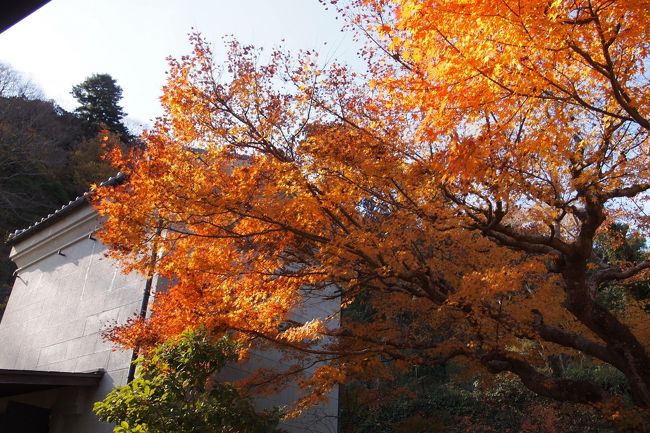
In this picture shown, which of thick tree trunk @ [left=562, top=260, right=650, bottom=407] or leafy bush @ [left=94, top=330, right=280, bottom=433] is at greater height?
thick tree trunk @ [left=562, top=260, right=650, bottom=407]

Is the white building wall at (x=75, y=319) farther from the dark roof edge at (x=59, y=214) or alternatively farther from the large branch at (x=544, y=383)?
the large branch at (x=544, y=383)

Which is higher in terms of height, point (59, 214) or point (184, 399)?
point (59, 214)

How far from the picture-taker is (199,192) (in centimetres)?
774

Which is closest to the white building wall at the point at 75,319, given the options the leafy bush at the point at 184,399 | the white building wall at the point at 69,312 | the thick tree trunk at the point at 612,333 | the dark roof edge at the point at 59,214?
the white building wall at the point at 69,312

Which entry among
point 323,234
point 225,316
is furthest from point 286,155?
point 225,316

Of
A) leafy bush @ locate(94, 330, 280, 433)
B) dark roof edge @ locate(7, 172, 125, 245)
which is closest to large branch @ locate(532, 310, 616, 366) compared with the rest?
leafy bush @ locate(94, 330, 280, 433)

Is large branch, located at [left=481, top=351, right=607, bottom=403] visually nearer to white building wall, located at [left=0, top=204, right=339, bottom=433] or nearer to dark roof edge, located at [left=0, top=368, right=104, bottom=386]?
white building wall, located at [left=0, top=204, right=339, bottom=433]

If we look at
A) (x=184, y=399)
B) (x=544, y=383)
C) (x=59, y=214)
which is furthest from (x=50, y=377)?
(x=544, y=383)

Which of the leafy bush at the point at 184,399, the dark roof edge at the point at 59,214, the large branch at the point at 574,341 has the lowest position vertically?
the leafy bush at the point at 184,399

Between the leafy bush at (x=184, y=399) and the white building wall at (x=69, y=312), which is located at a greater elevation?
the white building wall at (x=69, y=312)

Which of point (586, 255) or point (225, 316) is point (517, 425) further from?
point (225, 316)

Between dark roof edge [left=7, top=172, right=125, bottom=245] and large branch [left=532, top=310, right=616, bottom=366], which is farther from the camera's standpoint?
dark roof edge [left=7, top=172, right=125, bottom=245]

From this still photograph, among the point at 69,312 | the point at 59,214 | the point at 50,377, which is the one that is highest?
the point at 59,214

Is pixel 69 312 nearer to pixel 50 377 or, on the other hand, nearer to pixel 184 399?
pixel 50 377
